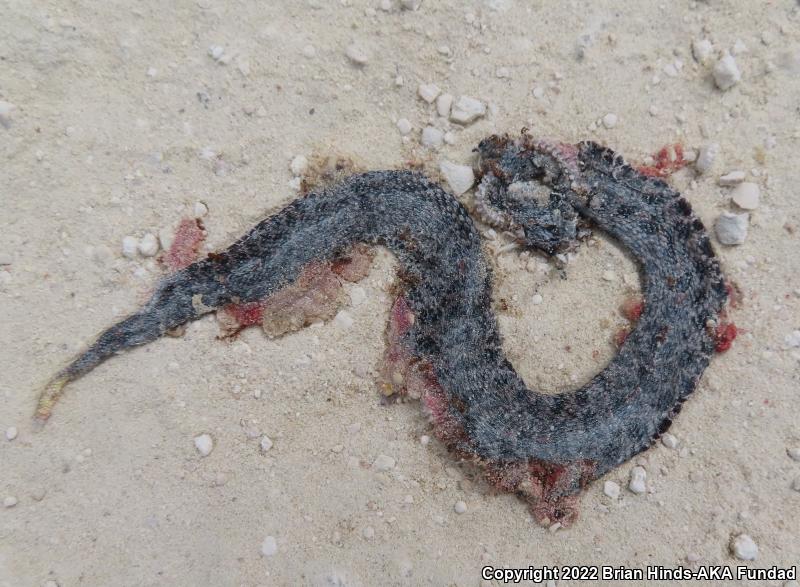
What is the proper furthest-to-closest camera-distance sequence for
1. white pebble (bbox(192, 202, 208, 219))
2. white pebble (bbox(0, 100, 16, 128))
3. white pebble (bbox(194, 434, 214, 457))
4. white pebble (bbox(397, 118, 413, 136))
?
white pebble (bbox(397, 118, 413, 136)) < white pebble (bbox(192, 202, 208, 219)) < white pebble (bbox(194, 434, 214, 457)) < white pebble (bbox(0, 100, 16, 128))

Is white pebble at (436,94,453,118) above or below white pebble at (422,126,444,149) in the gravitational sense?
above

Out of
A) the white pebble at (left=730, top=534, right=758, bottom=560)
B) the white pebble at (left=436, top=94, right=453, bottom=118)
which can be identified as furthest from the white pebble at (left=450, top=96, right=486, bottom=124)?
the white pebble at (left=730, top=534, right=758, bottom=560)

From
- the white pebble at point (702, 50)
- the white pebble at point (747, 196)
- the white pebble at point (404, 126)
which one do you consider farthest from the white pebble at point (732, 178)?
the white pebble at point (404, 126)

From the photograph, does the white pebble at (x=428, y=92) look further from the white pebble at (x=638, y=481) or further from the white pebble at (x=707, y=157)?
the white pebble at (x=638, y=481)

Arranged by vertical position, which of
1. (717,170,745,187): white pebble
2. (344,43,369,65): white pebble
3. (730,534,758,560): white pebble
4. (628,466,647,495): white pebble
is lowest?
(730,534,758,560): white pebble

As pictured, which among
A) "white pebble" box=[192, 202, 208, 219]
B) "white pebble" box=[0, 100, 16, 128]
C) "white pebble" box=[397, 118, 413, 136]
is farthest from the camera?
"white pebble" box=[397, 118, 413, 136]

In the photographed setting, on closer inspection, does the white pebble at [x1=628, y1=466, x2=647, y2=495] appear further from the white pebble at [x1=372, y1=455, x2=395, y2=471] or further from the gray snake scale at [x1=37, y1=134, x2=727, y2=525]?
the white pebble at [x1=372, y1=455, x2=395, y2=471]
